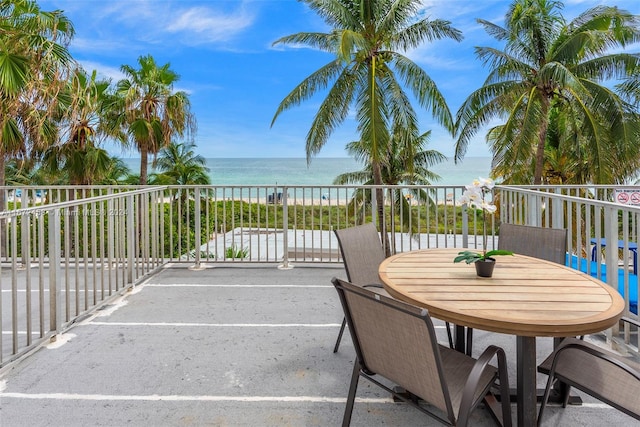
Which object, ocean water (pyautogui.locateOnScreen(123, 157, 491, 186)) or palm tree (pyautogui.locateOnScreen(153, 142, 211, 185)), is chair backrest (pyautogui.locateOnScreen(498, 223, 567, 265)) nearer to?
palm tree (pyautogui.locateOnScreen(153, 142, 211, 185))

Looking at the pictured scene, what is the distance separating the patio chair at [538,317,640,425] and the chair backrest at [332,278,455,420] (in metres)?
0.59

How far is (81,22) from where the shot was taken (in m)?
30.0

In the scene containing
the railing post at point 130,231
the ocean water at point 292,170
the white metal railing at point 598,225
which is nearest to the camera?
the white metal railing at point 598,225

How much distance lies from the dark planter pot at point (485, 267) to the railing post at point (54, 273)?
2.84m

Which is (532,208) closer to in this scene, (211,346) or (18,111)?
(211,346)

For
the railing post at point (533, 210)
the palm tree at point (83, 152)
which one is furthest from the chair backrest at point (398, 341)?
the palm tree at point (83, 152)

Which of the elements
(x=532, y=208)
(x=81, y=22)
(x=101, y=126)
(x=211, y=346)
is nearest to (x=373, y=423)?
(x=211, y=346)

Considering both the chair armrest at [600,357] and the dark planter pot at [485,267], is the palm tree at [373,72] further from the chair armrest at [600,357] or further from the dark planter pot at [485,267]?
the chair armrest at [600,357]

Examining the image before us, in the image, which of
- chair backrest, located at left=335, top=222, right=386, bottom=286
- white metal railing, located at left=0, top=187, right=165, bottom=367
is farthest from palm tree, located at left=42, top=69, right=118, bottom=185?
chair backrest, located at left=335, top=222, right=386, bottom=286

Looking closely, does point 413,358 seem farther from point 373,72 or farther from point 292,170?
point 292,170

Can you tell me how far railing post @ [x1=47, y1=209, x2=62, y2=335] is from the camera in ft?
9.23

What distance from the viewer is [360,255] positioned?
2727 mm

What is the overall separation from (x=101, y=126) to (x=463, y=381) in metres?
14.8

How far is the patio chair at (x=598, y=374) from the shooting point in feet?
4.70
